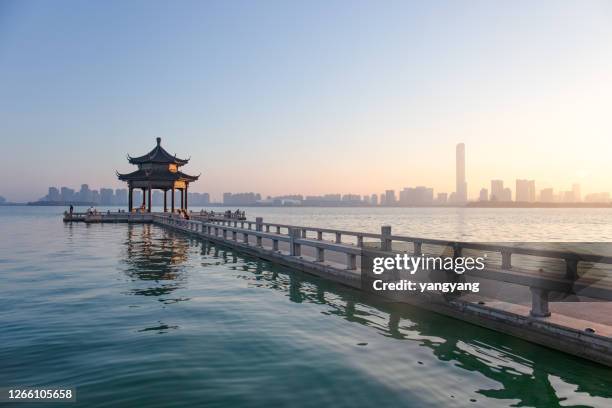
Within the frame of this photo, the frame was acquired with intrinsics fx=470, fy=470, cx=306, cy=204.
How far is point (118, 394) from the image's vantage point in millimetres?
5734

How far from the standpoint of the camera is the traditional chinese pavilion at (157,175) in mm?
62469

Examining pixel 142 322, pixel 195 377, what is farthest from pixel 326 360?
pixel 142 322

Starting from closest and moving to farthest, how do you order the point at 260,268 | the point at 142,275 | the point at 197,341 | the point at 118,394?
1. the point at 118,394
2. the point at 197,341
3. the point at 142,275
4. the point at 260,268

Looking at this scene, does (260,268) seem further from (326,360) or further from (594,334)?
(594,334)

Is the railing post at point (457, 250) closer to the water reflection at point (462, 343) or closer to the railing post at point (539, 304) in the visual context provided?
the water reflection at point (462, 343)

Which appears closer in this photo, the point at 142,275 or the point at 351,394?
the point at 351,394

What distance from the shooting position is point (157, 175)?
63.0 m

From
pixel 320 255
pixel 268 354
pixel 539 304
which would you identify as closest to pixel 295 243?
pixel 320 255

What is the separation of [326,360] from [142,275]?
11193 mm

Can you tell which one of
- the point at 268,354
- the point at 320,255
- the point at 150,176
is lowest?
the point at 268,354

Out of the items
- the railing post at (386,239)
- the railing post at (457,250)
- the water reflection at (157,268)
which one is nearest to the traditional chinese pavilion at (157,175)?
the water reflection at (157,268)

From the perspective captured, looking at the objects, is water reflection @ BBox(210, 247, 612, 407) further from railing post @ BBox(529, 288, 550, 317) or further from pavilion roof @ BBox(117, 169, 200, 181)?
pavilion roof @ BBox(117, 169, 200, 181)

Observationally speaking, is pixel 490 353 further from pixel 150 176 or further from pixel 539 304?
pixel 150 176

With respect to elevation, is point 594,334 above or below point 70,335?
above
